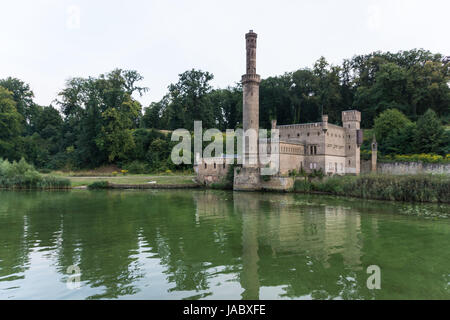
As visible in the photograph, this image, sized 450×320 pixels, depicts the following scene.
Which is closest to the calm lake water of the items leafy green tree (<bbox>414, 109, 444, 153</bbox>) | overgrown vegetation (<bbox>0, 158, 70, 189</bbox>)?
overgrown vegetation (<bbox>0, 158, 70, 189</bbox>)

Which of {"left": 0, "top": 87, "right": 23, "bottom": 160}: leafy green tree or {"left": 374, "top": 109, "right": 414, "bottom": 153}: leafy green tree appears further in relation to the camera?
{"left": 0, "top": 87, "right": 23, "bottom": 160}: leafy green tree

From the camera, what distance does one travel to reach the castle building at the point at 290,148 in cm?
3378

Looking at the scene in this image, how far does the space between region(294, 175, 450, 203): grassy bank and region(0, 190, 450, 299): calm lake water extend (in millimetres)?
5415

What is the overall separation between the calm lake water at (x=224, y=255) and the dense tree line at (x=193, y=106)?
30.8m

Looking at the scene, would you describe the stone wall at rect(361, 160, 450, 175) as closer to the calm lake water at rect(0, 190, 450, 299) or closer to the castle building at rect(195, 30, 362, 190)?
the castle building at rect(195, 30, 362, 190)

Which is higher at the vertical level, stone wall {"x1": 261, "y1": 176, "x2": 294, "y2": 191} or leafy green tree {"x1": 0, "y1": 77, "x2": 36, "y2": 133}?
leafy green tree {"x1": 0, "y1": 77, "x2": 36, "y2": 133}

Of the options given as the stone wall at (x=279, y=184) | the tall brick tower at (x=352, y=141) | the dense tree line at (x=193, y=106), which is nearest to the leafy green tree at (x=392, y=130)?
the dense tree line at (x=193, y=106)

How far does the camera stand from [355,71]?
190ft

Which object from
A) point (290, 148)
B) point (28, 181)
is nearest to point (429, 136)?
point (290, 148)

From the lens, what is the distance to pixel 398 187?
23.5 m

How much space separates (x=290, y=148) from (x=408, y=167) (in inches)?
482

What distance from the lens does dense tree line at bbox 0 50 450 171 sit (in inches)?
1839
